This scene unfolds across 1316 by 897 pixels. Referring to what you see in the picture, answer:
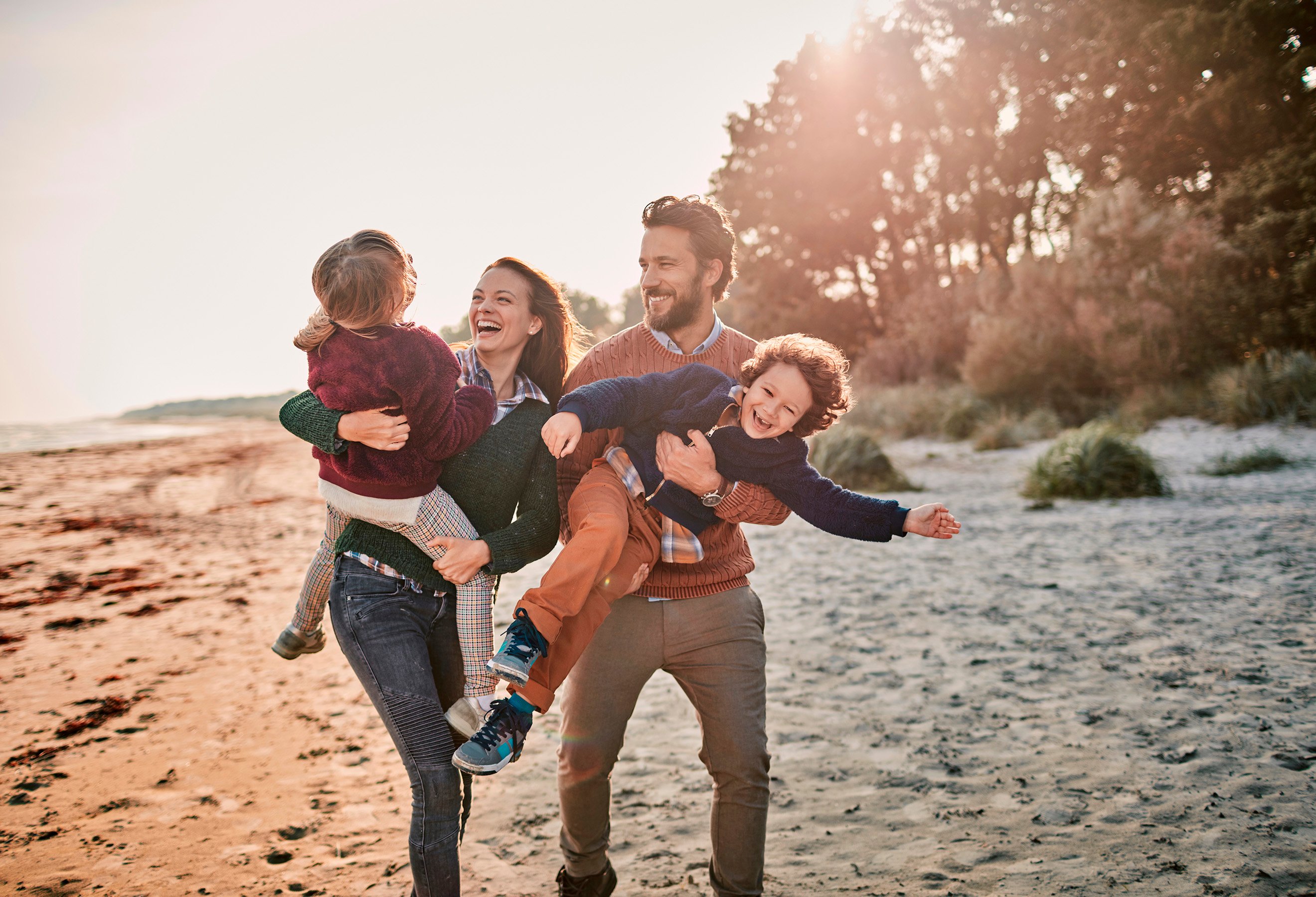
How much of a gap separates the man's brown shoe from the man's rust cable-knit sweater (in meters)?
1.08

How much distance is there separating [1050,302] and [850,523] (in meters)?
15.3

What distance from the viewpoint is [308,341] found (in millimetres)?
2496

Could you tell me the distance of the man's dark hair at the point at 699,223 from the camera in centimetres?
306

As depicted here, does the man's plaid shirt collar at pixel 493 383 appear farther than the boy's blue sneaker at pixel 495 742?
Yes

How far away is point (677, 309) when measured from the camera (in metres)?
3.06

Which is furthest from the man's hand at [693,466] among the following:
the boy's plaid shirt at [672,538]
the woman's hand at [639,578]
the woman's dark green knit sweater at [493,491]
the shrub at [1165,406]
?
the shrub at [1165,406]

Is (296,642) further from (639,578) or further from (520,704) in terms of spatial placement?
(639,578)

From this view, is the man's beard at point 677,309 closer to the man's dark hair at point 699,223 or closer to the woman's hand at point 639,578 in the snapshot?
the man's dark hair at point 699,223

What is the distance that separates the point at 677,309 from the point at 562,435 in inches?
33.0

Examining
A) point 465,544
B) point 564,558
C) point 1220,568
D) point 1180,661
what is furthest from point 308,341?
point 1220,568

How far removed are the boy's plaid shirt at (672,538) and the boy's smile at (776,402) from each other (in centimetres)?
40

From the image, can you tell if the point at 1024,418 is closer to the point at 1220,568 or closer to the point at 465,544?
the point at 1220,568

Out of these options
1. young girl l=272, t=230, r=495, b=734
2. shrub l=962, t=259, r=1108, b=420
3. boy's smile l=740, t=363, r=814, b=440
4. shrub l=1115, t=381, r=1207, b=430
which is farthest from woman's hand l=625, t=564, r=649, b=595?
shrub l=962, t=259, r=1108, b=420

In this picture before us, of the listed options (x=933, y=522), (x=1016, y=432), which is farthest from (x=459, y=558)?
(x=1016, y=432)
